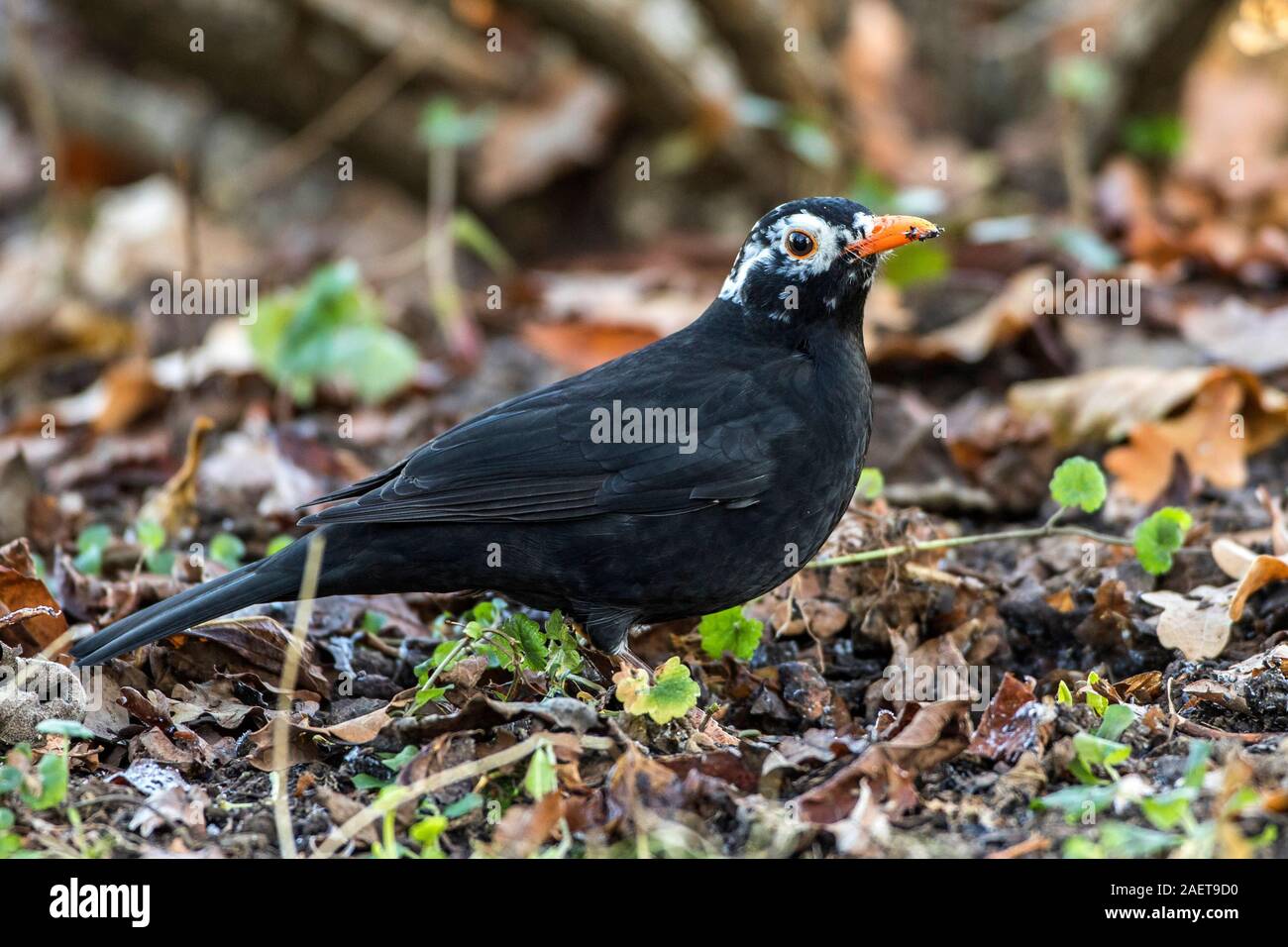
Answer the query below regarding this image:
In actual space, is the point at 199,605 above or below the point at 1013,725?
above

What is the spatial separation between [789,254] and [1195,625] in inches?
62.3

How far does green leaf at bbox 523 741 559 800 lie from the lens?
322 centimetres

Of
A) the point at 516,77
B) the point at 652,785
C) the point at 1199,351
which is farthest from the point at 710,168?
the point at 652,785

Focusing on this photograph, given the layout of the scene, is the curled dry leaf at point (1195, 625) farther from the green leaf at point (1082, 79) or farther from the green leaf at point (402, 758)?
the green leaf at point (1082, 79)

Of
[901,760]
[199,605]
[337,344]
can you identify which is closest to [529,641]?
[199,605]

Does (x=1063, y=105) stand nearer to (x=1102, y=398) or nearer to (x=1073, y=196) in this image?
(x=1073, y=196)

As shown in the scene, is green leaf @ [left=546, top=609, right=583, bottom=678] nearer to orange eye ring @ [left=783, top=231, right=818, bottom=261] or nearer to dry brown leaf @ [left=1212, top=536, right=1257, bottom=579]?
orange eye ring @ [left=783, top=231, right=818, bottom=261]

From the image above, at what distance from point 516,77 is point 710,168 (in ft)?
3.97

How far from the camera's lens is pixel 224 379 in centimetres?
671

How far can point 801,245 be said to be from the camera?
14.4 ft

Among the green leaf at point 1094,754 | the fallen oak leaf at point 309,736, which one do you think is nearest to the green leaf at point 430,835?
the fallen oak leaf at point 309,736

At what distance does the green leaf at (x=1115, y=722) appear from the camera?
345 centimetres

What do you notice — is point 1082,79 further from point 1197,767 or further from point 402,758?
point 402,758
